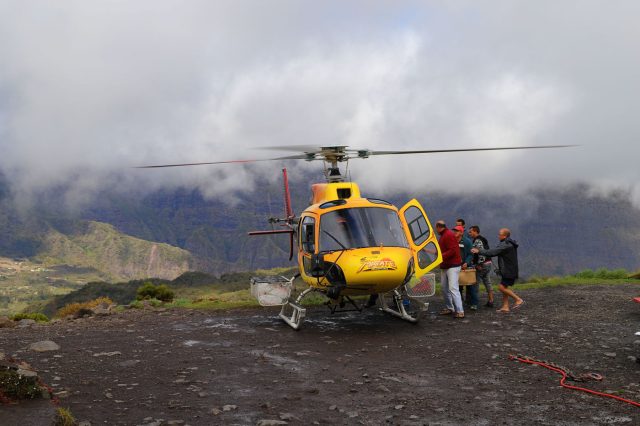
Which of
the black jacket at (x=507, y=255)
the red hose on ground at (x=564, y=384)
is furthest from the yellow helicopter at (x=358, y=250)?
the red hose on ground at (x=564, y=384)

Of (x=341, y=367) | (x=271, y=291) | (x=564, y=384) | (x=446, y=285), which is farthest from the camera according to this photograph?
(x=271, y=291)

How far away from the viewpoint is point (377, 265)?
12.9 meters

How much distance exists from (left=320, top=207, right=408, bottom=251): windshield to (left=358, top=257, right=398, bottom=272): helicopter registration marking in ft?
2.23

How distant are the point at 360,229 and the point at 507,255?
156 inches

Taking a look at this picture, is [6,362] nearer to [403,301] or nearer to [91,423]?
[91,423]

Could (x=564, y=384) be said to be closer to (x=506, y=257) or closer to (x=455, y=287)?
(x=455, y=287)

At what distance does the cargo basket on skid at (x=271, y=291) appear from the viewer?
50.7ft

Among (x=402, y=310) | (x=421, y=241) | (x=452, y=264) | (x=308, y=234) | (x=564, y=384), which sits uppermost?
(x=308, y=234)

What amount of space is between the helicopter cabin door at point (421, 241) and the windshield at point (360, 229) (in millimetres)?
383

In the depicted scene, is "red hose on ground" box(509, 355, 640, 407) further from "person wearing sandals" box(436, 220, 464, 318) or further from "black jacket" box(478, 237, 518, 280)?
"black jacket" box(478, 237, 518, 280)

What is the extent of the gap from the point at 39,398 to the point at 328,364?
15.7 ft

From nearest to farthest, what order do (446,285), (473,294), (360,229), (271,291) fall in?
1. (360,229)
2. (446,285)
3. (271,291)
4. (473,294)

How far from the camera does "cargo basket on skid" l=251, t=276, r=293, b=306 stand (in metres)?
15.4

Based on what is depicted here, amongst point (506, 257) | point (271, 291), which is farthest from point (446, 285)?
point (271, 291)
